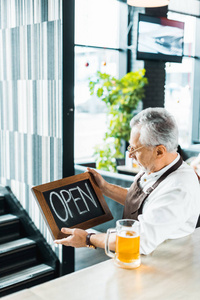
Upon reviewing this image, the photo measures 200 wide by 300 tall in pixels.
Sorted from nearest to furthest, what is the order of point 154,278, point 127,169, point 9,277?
point 154,278, point 9,277, point 127,169

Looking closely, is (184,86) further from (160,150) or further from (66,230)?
(66,230)

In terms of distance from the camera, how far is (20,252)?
3.37m

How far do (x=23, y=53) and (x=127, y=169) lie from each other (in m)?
2.21

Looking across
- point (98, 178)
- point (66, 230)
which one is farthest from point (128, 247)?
point (98, 178)

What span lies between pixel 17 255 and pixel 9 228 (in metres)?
0.28

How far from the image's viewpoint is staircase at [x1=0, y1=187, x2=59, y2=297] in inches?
125

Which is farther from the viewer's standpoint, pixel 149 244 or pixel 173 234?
pixel 173 234

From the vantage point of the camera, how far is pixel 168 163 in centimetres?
186

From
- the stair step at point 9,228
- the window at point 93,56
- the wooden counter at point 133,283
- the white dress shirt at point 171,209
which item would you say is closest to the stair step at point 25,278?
the stair step at point 9,228

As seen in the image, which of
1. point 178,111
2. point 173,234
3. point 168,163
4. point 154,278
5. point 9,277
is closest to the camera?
point 154,278

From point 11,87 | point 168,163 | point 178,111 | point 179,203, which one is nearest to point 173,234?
point 179,203

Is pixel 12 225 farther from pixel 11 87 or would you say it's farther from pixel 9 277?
pixel 11 87

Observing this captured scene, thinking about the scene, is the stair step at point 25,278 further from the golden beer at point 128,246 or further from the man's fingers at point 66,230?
the golden beer at point 128,246

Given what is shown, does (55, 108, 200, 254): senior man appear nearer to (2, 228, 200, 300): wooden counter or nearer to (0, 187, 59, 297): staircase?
(2, 228, 200, 300): wooden counter
